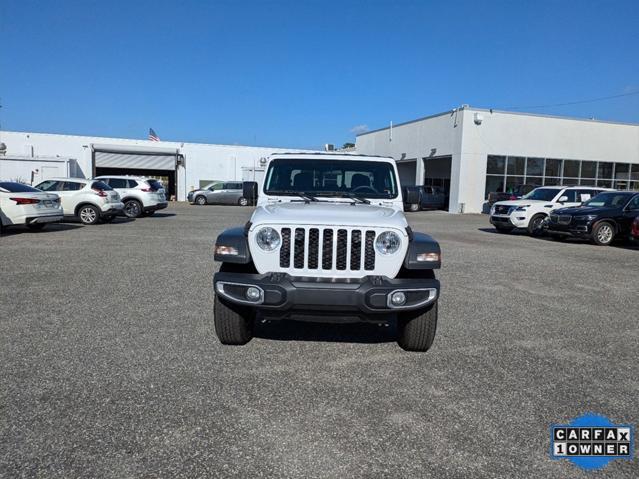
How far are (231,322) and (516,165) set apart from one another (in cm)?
2857

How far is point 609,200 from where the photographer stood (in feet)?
47.8

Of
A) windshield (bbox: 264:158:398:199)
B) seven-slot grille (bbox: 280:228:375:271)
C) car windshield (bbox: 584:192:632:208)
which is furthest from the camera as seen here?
car windshield (bbox: 584:192:632:208)

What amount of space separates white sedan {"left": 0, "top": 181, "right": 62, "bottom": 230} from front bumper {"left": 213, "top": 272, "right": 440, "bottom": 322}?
36.6 ft

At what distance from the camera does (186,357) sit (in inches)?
174

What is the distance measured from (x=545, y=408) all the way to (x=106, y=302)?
507 centimetres

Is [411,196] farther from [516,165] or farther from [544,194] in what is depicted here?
[516,165]

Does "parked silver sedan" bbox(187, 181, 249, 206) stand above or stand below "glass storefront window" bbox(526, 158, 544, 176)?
below

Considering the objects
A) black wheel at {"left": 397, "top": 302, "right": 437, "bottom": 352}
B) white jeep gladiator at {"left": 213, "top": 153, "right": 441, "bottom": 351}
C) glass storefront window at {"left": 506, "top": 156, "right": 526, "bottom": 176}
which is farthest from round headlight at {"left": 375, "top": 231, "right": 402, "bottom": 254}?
glass storefront window at {"left": 506, "top": 156, "right": 526, "bottom": 176}

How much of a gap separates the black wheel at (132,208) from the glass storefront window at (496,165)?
1957 cm

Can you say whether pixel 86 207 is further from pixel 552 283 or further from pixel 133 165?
pixel 133 165

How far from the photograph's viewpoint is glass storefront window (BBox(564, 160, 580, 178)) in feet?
99.8

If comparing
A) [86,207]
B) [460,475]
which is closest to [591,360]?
[460,475]

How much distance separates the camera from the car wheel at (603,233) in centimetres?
1392

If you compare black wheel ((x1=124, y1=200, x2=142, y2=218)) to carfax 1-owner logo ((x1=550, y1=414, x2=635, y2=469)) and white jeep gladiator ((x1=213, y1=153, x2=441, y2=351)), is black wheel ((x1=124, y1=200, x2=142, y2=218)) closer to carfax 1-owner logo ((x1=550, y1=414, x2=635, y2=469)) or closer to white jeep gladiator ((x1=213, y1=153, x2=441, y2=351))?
white jeep gladiator ((x1=213, y1=153, x2=441, y2=351))
